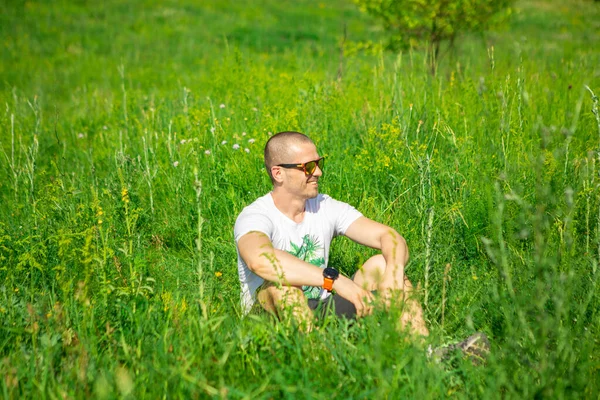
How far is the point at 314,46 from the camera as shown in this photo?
15.0 m

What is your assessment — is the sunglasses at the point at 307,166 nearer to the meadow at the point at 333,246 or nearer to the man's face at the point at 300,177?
the man's face at the point at 300,177

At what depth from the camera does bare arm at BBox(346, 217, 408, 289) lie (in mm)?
2971

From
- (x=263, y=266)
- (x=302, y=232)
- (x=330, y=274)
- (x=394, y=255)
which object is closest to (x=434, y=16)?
(x=302, y=232)

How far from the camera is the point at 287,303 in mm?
2809

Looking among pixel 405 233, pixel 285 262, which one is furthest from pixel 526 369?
pixel 405 233

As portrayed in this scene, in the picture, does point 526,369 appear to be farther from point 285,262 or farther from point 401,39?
point 401,39

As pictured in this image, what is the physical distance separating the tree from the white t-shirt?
4521 millimetres

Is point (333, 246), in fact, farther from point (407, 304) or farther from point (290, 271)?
point (407, 304)

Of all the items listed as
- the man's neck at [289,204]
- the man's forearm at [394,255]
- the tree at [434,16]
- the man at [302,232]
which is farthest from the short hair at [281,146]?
the tree at [434,16]

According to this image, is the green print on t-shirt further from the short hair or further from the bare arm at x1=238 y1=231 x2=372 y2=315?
the short hair

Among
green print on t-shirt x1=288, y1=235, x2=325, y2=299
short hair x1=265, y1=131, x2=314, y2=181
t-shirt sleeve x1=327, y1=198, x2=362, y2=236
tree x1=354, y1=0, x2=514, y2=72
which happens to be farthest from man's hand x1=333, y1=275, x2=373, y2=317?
tree x1=354, y1=0, x2=514, y2=72

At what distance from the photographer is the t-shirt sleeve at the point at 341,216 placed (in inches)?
133

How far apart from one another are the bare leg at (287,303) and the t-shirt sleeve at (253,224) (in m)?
0.30

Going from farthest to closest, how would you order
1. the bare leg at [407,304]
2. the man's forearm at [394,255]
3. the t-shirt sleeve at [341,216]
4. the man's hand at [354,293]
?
1. the t-shirt sleeve at [341,216]
2. the man's forearm at [394,255]
3. the man's hand at [354,293]
4. the bare leg at [407,304]
